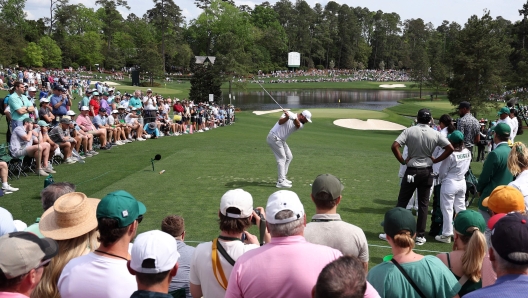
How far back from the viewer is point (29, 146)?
12508 mm

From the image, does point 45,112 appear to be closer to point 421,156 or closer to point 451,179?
point 421,156

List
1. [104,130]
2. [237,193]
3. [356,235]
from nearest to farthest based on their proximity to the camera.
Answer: [237,193], [356,235], [104,130]

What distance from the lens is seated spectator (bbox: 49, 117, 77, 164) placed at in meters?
14.3

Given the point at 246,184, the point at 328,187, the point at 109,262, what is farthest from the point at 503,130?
the point at 109,262

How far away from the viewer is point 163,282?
326 cm

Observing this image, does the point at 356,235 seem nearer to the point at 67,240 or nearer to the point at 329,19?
the point at 67,240

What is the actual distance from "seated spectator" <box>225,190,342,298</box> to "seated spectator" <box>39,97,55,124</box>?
13.4 m

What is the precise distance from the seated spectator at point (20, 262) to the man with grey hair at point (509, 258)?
273cm

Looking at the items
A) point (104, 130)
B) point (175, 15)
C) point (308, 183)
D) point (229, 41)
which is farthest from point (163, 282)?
point (175, 15)

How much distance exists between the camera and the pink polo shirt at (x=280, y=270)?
328 cm

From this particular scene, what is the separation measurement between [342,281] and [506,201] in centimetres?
335

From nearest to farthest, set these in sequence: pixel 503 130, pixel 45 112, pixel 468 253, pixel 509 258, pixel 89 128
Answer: pixel 509 258 < pixel 468 253 < pixel 503 130 < pixel 45 112 < pixel 89 128

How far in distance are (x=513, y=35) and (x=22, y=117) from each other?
293 feet

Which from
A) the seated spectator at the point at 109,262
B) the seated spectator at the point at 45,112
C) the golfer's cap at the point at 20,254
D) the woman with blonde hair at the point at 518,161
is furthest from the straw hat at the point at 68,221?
the seated spectator at the point at 45,112
